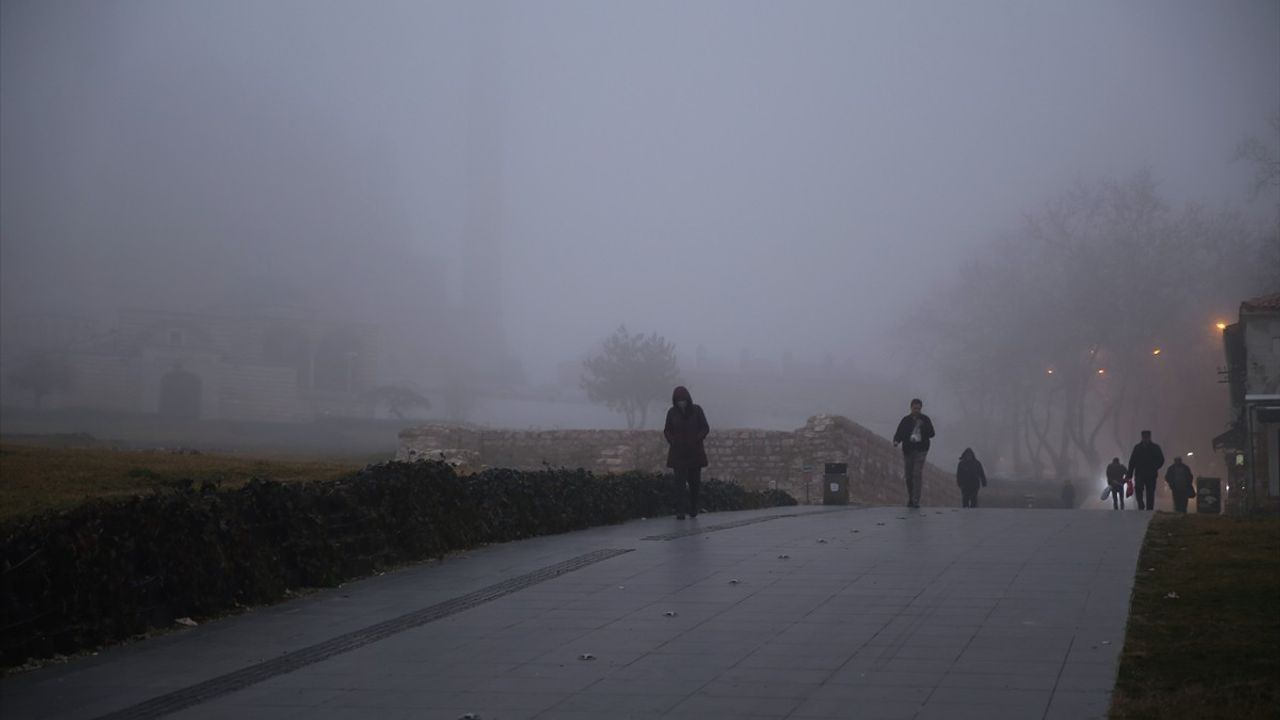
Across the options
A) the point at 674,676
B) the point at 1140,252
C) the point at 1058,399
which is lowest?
the point at 674,676

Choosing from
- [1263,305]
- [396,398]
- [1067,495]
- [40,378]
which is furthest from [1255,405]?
[40,378]

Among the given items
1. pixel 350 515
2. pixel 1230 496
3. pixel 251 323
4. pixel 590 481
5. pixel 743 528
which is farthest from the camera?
pixel 251 323

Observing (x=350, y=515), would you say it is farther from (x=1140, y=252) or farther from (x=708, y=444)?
(x=1140, y=252)

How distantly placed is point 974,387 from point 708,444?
1421 inches

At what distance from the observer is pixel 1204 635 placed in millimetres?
7312

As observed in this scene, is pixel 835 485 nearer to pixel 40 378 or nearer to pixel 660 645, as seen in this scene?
pixel 660 645

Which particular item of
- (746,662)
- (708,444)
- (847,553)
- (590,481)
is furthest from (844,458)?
(746,662)

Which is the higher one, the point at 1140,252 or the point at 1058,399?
the point at 1140,252

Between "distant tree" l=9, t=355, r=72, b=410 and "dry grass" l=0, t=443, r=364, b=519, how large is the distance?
162ft

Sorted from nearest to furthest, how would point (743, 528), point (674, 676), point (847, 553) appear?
point (674, 676) → point (847, 553) → point (743, 528)

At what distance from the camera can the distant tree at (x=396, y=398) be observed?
71438mm

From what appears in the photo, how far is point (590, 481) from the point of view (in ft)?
53.7

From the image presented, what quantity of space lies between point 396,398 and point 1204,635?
66576 millimetres

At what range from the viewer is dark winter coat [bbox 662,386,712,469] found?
16703 millimetres
